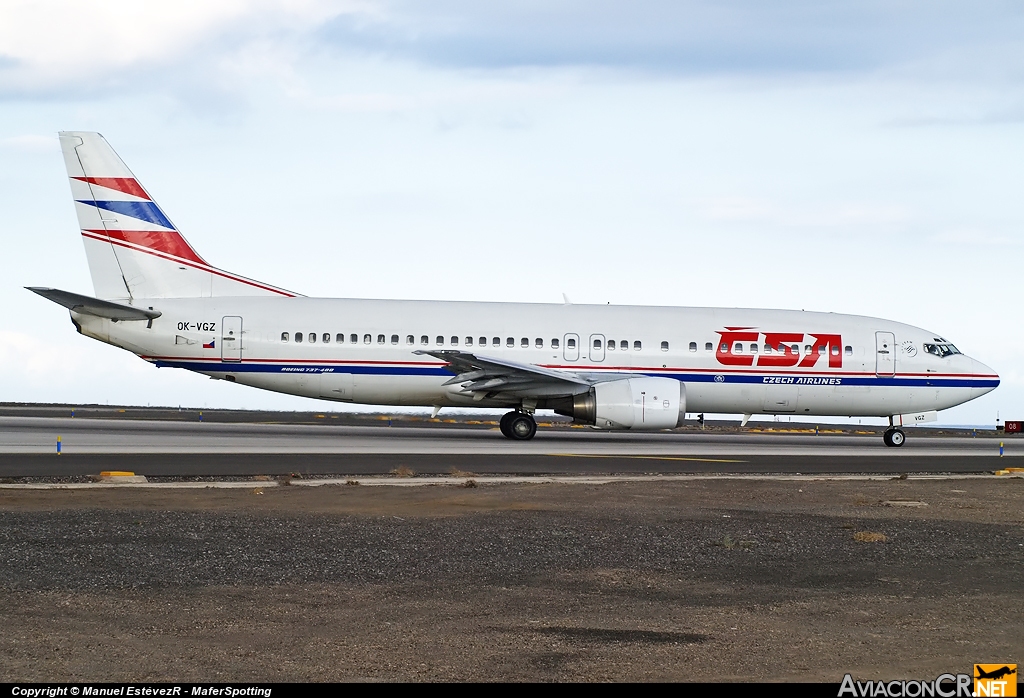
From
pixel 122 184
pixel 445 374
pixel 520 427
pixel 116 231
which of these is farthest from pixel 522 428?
pixel 122 184

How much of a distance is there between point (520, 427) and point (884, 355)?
36.2ft

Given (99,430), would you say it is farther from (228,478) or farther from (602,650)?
(602,650)

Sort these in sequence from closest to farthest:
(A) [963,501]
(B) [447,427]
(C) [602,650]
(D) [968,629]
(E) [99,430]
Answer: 1. (C) [602,650]
2. (D) [968,629]
3. (A) [963,501]
4. (E) [99,430]
5. (B) [447,427]

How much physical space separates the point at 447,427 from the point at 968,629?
1177 inches

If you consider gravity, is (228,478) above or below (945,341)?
below

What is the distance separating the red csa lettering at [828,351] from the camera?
30797 millimetres

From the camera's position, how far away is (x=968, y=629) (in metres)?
7.79

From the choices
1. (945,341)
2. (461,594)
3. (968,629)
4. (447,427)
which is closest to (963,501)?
(968,629)

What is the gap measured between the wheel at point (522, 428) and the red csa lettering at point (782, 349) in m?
6.82

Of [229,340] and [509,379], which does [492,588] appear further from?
[229,340]

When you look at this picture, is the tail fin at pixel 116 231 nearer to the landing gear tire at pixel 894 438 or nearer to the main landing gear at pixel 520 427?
the main landing gear at pixel 520 427

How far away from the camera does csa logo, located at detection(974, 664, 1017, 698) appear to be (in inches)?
237

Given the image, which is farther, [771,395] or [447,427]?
[447,427]

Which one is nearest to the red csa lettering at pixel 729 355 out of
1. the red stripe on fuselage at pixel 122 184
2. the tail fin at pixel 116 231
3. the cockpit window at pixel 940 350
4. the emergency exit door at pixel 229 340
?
the cockpit window at pixel 940 350
